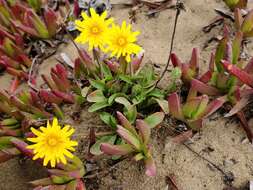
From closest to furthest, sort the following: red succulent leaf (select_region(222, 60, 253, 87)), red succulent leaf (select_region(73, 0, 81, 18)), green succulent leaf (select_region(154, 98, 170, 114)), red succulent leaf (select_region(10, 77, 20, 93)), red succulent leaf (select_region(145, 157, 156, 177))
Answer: red succulent leaf (select_region(145, 157, 156, 177)) → red succulent leaf (select_region(222, 60, 253, 87)) → green succulent leaf (select_region(154, 98, 170, 114)) → red succulent leaf (select_region(10, 77, 20, 93)) → red succulent leaf (select_region(73, 0, 81, 18))

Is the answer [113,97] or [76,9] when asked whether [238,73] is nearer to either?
[113,97]

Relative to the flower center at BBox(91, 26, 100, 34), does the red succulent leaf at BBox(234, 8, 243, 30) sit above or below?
below

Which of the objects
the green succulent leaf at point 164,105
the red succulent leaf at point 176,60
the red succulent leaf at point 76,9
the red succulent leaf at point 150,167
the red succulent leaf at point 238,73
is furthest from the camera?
the red succulent leaf at point 76,9

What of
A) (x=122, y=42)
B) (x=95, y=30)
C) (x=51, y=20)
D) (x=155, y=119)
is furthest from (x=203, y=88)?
(x=51, y=20)

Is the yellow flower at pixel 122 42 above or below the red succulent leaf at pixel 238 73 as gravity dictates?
above

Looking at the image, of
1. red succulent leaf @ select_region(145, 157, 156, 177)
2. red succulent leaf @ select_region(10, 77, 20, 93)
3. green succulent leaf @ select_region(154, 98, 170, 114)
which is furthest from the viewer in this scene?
red succulent leaf @ select_region(10, 77, 20, 93)

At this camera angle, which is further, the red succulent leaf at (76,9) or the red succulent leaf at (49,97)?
the red succulent leaf at (76,9)

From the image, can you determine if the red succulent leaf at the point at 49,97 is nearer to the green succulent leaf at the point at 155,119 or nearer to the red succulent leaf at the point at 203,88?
the green succulent leaf at the point at 155,119

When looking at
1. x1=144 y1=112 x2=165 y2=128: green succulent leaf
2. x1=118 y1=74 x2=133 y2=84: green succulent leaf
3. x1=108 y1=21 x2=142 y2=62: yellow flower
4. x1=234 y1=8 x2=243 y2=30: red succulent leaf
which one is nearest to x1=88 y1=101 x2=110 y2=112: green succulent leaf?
x1=118 y1=74 x2=133 y2=84: green succulent leaf

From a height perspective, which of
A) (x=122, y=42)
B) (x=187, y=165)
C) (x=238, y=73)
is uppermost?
(x=122, y=42)

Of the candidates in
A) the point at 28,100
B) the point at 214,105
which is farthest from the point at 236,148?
the point at 28,100

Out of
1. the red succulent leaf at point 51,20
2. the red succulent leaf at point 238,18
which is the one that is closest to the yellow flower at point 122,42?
the red succulent leaf at point 238,18

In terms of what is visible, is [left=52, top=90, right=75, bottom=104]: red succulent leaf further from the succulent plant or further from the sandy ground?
the succulent plant
